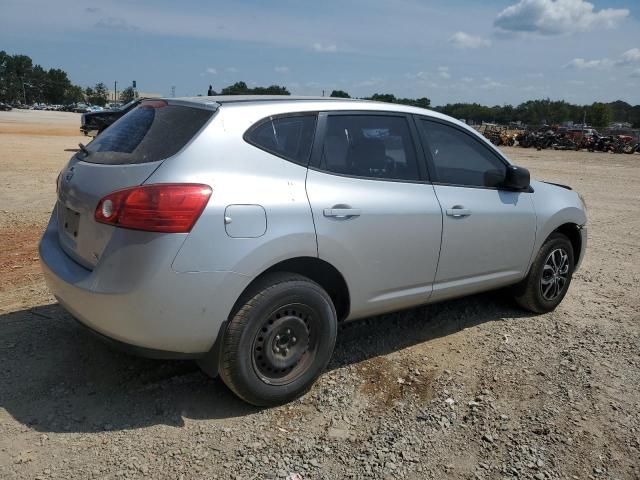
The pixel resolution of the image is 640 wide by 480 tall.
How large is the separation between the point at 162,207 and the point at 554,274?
12.0 feet

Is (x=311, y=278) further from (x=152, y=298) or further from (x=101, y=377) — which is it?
(x=101, y=377)

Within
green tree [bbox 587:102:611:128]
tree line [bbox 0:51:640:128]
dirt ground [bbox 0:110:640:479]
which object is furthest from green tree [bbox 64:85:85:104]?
dirt ground [bbox 0:110:640:479]

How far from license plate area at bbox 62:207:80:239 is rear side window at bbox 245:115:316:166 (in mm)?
1077

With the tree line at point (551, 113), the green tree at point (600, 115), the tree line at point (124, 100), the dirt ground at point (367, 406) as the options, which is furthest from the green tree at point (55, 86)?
the dirt ground at point (367, 406)

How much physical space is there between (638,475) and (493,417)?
785 millimetres

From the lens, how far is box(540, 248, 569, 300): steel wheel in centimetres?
508

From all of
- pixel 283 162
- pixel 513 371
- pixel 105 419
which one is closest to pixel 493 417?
pixel 513 371

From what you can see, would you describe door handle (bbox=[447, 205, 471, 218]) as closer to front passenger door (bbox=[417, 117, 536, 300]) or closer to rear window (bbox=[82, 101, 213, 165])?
front passenger door (bbox=[417, 117, 536, 300])

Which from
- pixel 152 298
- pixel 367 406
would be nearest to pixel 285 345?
pixel 367 406

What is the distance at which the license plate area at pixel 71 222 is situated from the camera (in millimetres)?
3309

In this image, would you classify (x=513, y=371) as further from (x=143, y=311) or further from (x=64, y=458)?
(x=64, y=458)

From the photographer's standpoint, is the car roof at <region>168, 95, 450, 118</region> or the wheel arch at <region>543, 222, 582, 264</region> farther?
the wheel arch at <region>543, 222, 582, 264</region>

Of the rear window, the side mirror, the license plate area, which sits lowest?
the license plate area

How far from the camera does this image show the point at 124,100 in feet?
361
